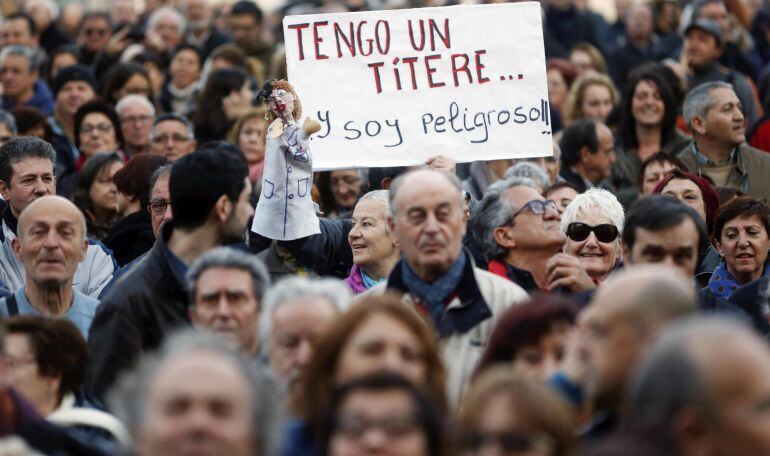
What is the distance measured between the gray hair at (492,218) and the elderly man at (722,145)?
2.86 meters

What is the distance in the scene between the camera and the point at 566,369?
5562mm

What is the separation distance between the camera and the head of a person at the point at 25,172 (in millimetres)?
9734

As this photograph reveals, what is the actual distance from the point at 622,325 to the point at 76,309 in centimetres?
372

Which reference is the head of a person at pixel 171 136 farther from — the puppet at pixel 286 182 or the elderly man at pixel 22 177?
the puppet at pixel 286 182

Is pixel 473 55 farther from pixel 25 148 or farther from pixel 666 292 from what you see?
pixel 666 292

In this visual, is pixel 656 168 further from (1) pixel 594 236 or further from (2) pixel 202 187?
(2) pixel 202 187

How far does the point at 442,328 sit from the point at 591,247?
200cm

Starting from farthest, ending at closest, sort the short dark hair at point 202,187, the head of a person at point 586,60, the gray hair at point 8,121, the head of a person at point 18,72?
1. the head of a person at point 586,60
2. the head of a person at point 18,72
3. the gray hair at point 8,121
4. the short dark hair at point 202,187

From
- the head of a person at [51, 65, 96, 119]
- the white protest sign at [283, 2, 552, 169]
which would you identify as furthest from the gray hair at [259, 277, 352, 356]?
the head of a person at [51, 65, 96, 119]

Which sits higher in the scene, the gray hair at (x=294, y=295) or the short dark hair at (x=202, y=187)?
the short dark hair at (x=202, y=187)

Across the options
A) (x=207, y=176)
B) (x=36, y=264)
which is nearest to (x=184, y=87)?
(x=36, y=264)

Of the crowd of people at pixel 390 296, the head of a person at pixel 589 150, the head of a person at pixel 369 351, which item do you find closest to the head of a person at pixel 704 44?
the crowd of people at pixel 390 296

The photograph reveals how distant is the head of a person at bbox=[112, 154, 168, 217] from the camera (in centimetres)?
1013

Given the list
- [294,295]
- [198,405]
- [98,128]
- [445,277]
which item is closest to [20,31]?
[98,128]
